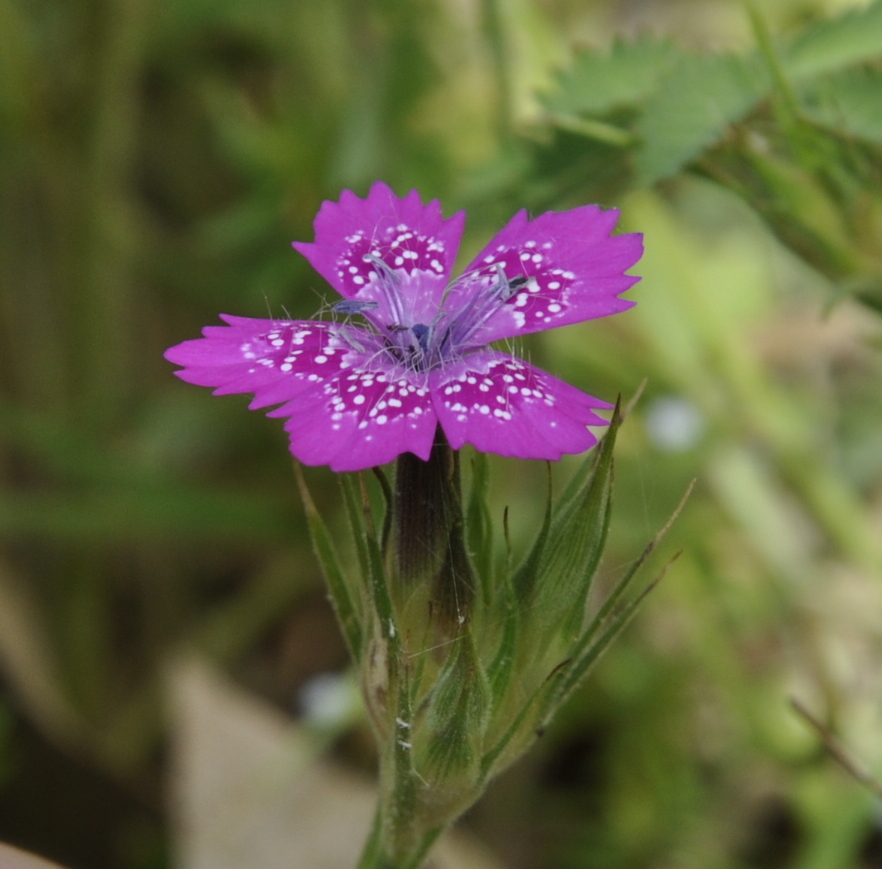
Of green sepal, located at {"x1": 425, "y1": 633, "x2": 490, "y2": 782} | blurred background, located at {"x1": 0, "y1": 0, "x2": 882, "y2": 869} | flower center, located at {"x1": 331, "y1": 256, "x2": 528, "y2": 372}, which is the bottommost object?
blurred background, located at {"x1": 0, "y1": 0, "x2": 882, "y2": 869}

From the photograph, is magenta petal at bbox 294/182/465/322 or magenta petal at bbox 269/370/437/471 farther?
magenta petal at bbox 294/182/465/322

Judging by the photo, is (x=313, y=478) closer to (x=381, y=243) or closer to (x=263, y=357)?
(x=381, y=243)

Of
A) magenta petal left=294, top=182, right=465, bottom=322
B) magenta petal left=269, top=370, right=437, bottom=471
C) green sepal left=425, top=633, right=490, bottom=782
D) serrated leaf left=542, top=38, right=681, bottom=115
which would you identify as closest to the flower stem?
green sepal left=425, top=633, right=490, bottom=782

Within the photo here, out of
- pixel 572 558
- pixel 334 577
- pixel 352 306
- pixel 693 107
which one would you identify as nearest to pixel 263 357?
pixel 352 306

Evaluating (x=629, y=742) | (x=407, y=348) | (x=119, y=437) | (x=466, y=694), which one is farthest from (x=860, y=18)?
(x=119, y=437)

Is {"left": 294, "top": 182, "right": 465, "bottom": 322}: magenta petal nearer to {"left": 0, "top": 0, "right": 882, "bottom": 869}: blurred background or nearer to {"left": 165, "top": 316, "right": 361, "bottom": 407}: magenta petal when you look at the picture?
{"left": 165, "top": 316, "right": 361, "bottom": 407}: magenta petal

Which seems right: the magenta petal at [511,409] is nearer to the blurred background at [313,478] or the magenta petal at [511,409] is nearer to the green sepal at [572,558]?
the green sepal at [572,558]
